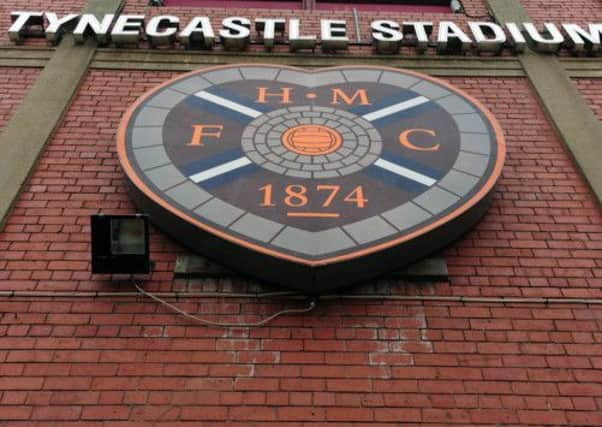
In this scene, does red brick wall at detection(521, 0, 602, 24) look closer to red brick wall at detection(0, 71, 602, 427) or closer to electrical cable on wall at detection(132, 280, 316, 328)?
red brick wall at detection(0, 71, 602, 427)

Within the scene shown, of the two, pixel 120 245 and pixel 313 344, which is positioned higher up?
pixel 120 245

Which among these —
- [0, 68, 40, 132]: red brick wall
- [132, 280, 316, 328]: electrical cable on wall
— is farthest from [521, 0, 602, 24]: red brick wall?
[0, 68, 40, 132]: red brick wall

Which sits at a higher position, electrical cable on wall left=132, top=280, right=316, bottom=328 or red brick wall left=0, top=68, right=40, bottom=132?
electrical cable on wall left=132, top=280, right=316, bottom=328

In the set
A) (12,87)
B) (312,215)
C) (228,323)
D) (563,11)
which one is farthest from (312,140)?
(563,11)

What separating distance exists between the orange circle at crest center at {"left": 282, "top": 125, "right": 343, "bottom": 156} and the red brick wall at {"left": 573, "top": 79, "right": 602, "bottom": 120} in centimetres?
408

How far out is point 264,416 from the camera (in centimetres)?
596

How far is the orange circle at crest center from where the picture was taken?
7918 mm

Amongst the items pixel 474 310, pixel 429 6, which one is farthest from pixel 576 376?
pixel 429 6

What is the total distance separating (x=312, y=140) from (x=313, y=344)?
265 cm

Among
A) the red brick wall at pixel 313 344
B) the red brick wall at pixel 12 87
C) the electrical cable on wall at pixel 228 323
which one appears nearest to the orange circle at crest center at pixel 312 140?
the red brick wall at pixel 313 344

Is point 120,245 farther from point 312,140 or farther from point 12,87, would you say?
point 12,87

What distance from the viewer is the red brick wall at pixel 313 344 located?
19.7ft

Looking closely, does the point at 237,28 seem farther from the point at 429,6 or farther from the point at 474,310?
the point at 474,310

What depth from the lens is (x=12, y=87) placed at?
9.71 meters
